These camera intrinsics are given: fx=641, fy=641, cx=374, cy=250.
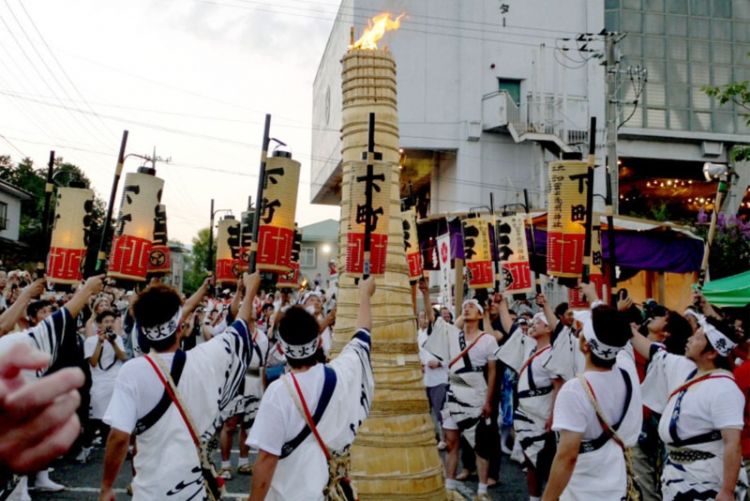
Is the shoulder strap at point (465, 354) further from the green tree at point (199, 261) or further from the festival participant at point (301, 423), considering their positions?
the green tree at point (199, 261)

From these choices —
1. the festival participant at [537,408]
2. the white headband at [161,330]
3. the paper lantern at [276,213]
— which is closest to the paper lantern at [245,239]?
the paper lantern at [276,213]

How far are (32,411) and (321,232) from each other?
6826 centimetres

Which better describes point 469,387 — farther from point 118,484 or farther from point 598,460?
point 118,484

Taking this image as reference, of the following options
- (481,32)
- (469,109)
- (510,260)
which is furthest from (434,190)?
(510,260)

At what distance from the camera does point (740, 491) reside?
500 cm

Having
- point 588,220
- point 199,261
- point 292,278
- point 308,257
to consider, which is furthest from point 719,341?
point 199,261

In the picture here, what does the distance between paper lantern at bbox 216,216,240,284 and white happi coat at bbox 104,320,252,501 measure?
13.0 feet

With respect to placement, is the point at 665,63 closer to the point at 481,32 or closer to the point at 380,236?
the point at 481,32

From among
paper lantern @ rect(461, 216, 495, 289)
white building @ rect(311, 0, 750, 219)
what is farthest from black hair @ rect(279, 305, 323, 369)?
white building @ rect(311, 0, 750, 219)

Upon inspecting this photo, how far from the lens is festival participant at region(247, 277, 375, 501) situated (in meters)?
3.70

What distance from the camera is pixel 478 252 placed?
9094 millimetres

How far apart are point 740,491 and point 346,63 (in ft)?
17.7

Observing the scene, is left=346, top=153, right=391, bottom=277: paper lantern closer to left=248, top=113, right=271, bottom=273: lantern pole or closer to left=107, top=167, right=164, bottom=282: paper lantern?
left=248, top=113, right=271, bottom=273: lantern pole

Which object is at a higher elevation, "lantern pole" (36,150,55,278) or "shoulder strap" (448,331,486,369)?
"lantern pole" (36,150,55,278)
